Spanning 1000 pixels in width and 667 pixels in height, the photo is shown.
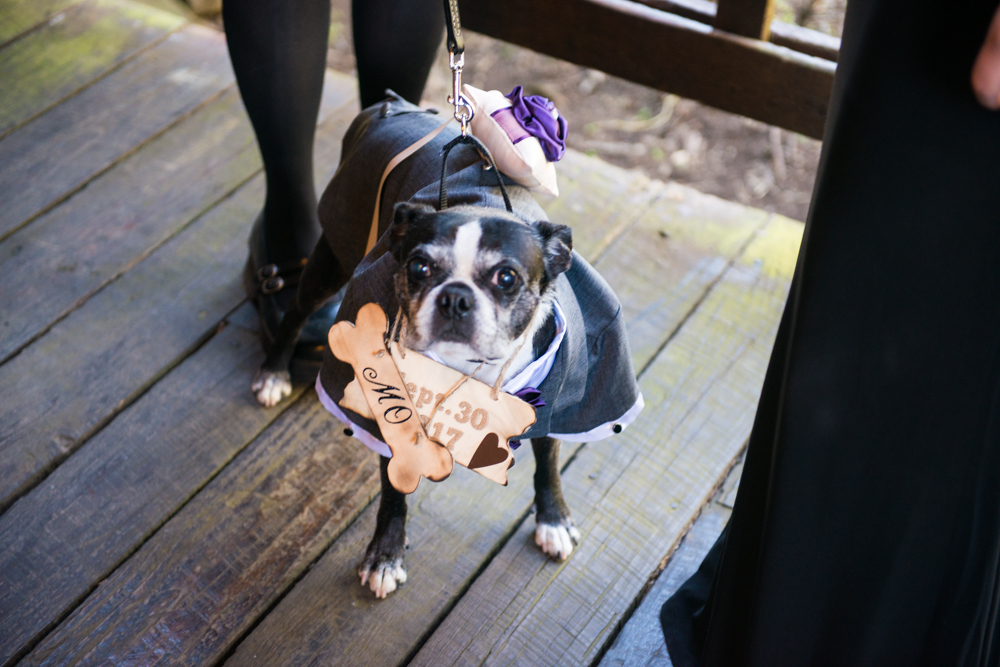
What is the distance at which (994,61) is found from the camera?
2.46 ft

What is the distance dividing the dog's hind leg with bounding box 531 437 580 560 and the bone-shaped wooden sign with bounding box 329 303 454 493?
1.17 ft

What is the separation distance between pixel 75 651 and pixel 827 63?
2.47 meters

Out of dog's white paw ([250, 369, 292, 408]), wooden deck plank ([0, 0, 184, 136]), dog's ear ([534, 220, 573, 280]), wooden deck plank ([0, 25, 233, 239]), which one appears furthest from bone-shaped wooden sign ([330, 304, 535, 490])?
wooden deck plank ([0, 0, 184, 136])

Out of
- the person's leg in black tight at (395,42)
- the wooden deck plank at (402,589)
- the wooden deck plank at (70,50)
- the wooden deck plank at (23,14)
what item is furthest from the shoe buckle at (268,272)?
the wooden deck plank at (23,14)

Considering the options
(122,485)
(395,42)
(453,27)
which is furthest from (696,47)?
(122,485)

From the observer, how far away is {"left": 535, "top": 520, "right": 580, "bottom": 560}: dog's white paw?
1720 millimetres

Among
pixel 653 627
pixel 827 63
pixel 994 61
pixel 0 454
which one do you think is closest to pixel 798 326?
pixel 994 61

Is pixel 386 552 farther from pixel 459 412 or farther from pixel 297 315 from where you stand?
pixel 297 315

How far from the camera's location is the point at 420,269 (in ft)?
4.41

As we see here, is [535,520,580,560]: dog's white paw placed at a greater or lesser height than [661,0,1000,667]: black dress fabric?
lesser

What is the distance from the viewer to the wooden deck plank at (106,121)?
2.58m

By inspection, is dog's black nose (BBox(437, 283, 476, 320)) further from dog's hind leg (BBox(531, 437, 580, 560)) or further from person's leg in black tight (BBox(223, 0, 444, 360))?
person's leg in black tight (BBox(223, 0, 444, 360))

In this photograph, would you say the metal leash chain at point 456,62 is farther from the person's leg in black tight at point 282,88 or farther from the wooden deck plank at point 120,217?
the wooden deck plank at point 120,217

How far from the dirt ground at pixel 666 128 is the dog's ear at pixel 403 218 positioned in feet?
6.57
